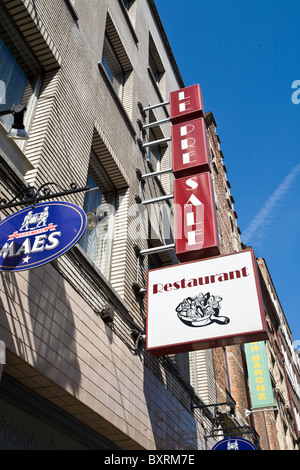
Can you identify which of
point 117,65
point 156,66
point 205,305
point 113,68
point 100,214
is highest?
point 156,66

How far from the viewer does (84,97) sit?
9.30 m

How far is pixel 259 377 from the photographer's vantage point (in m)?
18.7

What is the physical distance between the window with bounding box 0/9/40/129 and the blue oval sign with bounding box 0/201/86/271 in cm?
269

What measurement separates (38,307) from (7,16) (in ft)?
17.4

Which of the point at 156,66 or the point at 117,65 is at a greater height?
the point at 156,66

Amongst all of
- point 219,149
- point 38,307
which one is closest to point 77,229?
point 38,307

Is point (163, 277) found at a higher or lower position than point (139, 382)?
higher

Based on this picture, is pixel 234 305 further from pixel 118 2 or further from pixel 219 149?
pixel 219 149

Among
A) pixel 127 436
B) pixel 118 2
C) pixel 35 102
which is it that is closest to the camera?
pixel 127 436

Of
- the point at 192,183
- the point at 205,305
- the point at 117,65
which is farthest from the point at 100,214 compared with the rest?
the point at 117,65

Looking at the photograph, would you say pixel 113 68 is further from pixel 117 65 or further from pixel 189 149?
pixel 189 149

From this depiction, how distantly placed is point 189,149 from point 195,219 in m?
2.59

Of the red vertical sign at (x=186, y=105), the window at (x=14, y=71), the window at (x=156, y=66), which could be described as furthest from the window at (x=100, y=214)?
the window at (x=156, y=66)

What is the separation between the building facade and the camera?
19.0 feet
